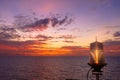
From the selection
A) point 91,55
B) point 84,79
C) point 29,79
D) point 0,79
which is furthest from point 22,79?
point 91,55

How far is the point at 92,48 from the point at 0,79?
9832 centimetres

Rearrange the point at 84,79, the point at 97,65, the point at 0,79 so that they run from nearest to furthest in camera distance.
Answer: the point at 97,65
the point at 84,79
the point at 0,79

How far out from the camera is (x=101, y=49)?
540 centimetres

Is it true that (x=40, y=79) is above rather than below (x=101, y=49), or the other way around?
below

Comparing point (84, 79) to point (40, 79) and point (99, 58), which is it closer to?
point (40, 79)

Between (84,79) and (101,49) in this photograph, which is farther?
(84,79)

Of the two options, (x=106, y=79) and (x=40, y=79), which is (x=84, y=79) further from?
(x=40, y=79)

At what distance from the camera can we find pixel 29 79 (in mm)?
93250

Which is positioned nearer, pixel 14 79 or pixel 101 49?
pixel 101 49

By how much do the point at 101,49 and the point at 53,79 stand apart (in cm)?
9037

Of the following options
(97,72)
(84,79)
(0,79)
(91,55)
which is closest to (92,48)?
(91,55)

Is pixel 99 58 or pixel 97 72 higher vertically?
pixel 99 58

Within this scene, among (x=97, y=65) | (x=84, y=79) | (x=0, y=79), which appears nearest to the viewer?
(x=97, y=65)

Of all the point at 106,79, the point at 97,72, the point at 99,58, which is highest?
the point at 99,58
